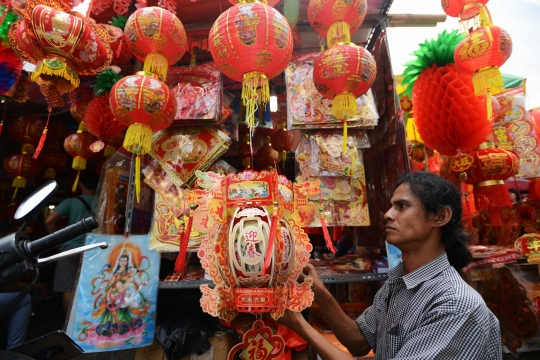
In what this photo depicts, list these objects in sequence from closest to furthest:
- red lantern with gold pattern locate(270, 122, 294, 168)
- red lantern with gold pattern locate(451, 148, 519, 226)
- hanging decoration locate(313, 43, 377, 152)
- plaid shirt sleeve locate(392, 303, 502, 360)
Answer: plaid shirt sleeve locate(392, 303, 502, 360), hanging decoration locate(313, 43, 377, 152), red lantern with gold pattern locate(451, 148, 519, 226), red lantern with gold pattern locate(270, 122, 294, 168)

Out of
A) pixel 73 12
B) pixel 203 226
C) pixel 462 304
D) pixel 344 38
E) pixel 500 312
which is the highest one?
pixel 73 12

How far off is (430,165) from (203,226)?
2811mm

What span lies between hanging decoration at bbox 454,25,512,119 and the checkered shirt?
1443 millimetres

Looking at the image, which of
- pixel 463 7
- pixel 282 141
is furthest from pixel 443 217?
pixel 282 141

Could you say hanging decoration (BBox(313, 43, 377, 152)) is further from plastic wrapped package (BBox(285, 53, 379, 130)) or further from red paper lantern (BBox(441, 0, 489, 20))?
red paper lantern (BBox(441, 0, 489, 20))

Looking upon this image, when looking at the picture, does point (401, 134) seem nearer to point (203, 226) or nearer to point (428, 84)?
point (428, 84)

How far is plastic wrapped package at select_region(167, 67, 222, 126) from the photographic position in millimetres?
2277

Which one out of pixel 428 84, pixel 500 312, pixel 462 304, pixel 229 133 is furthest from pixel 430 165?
pixel 462 304

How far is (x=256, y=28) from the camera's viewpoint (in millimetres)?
1502

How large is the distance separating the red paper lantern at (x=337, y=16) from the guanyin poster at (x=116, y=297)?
6.48 feet

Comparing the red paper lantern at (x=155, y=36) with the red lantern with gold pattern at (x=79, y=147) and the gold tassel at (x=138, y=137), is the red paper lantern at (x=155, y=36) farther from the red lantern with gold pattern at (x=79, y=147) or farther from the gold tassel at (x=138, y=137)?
the red lantern with gold pattern at (x=79, y=147)

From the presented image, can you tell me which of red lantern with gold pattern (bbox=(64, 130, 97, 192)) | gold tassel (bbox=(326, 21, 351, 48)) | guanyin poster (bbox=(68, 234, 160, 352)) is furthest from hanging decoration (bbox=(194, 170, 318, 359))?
red lantern with gold pattern (bbox=(64, 130, 97, 192))

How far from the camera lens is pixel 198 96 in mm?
2322

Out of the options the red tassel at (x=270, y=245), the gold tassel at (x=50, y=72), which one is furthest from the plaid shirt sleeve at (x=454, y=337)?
the gold tassel at (x=50, y=72)
